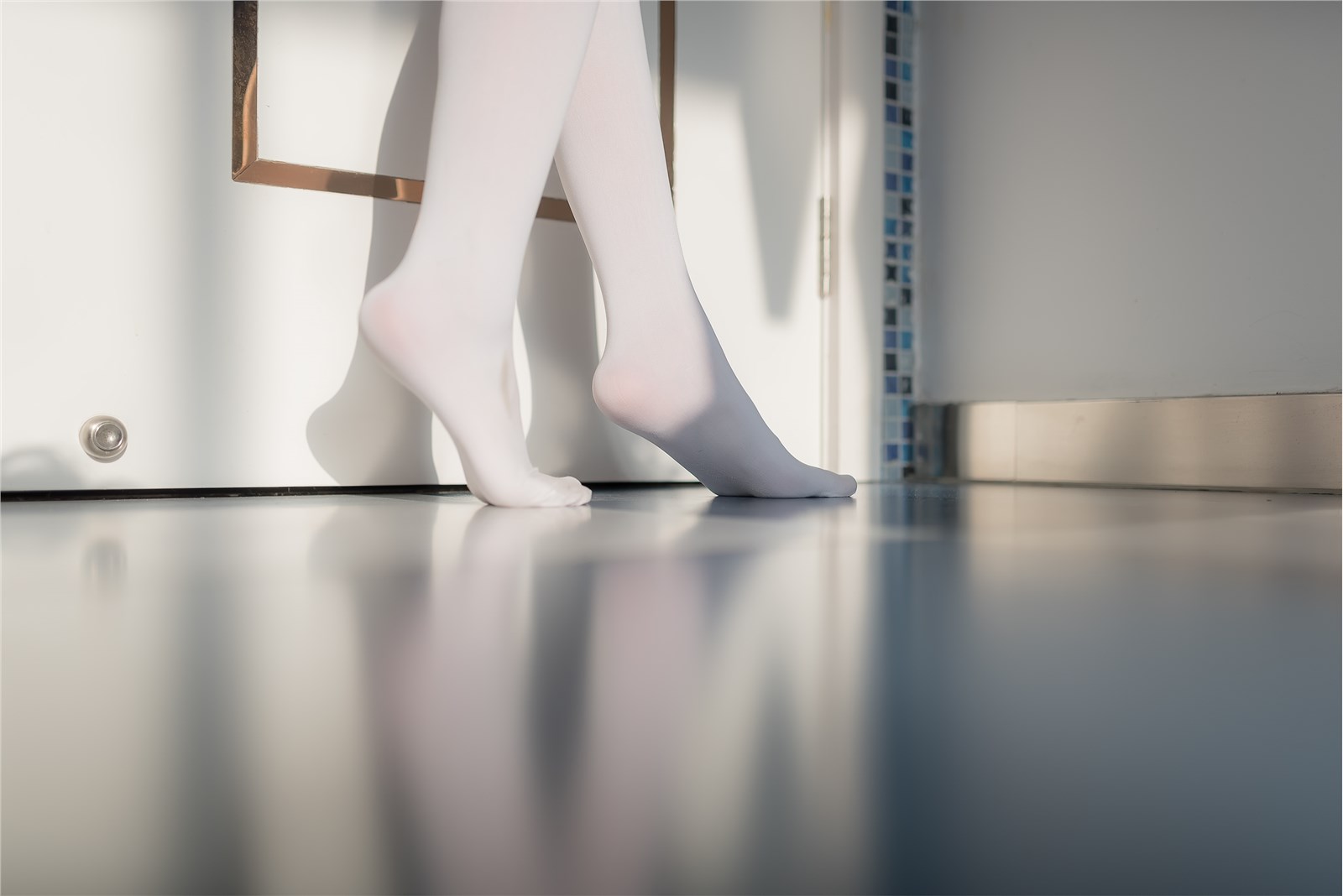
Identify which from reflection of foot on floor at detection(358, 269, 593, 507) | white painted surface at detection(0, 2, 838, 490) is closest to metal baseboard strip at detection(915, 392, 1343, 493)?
white painted surface at detection(0, 2, 838, 490)

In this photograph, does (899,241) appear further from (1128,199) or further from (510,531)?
(510,531)

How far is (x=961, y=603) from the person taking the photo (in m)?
0.42

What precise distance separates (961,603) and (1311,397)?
107 centimetres

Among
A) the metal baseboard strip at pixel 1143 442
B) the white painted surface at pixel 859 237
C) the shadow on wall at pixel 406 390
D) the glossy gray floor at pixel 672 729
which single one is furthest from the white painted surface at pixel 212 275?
the glossy gray floor at pixel 672 729

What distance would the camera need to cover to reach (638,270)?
109cm

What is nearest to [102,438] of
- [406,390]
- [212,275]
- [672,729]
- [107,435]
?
[107,435]

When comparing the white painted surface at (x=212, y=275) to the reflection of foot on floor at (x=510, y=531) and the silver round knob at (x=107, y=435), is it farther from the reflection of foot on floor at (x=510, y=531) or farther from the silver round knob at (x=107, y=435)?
the reflection of foot on floor at (x=510, y=531)

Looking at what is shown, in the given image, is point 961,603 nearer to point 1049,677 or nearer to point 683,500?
point 1049,677

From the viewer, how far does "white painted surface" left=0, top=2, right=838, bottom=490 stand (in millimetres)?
1184

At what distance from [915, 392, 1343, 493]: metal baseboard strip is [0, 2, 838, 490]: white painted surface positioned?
503 millimetres

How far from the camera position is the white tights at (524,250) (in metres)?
0.96

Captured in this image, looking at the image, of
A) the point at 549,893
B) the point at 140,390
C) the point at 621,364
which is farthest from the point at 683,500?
the point at 549,893

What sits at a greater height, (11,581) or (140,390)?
(140,390)

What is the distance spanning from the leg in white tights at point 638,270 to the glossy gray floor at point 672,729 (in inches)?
22.0
